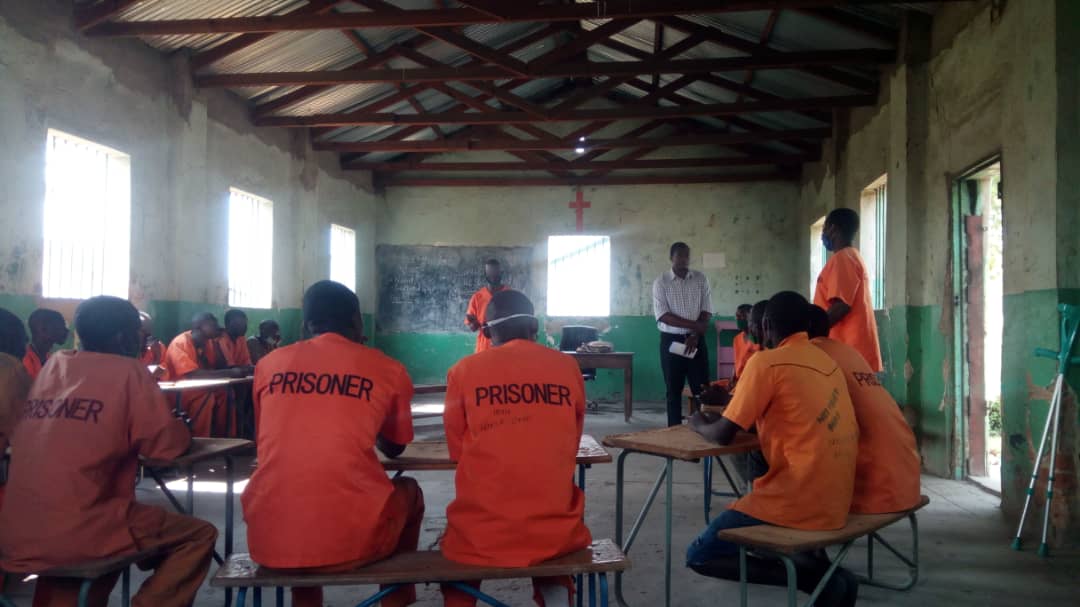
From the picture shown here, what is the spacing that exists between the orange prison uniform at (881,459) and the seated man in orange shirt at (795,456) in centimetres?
13

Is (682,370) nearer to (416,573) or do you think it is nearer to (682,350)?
(682,350)

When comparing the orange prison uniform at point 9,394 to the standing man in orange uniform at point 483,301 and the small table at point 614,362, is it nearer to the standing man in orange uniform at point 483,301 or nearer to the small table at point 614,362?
the standing man in orange uniform at point 483,301

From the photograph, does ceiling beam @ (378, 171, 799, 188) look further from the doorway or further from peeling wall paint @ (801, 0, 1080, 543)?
the doorway

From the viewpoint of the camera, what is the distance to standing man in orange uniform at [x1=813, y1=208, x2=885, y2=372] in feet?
12.9

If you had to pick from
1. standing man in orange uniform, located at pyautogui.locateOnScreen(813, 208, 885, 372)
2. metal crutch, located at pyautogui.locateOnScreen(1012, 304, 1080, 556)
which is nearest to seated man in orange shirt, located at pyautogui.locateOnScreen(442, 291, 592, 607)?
standing man in orange uniform, located at pyautogui.locateOnScreen(813, 208, 885, 372)

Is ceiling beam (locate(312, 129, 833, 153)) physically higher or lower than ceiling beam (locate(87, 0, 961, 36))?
lower

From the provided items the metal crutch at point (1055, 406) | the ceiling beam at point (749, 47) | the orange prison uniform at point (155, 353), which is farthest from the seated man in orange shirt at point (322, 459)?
the ceiling beam at point (749, 47)

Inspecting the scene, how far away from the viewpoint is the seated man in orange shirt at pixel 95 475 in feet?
6.82

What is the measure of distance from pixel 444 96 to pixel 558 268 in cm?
314

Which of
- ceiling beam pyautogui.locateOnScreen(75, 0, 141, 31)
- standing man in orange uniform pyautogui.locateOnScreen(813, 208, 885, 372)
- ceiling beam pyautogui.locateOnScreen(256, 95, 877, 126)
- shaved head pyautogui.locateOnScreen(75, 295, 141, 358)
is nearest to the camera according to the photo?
shaved head pyautogui.locateOnScreen(75, 295, 141, 358)

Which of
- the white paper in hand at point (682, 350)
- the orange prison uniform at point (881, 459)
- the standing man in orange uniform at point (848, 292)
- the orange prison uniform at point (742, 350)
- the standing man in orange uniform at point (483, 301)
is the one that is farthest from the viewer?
the standing man in orange uniform at point (483, 301)

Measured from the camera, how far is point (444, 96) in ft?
33.7

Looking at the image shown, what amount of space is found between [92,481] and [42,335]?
8.13 feet

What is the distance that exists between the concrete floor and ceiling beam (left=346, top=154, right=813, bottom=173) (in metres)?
5.99
